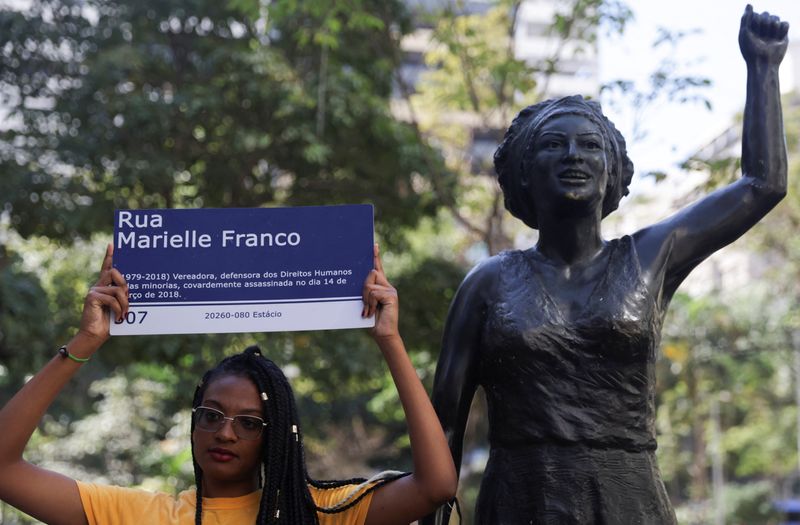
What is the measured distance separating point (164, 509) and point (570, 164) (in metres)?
1.41

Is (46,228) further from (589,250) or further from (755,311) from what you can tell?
(755,311)

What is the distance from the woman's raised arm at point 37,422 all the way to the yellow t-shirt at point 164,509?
1.6 inches

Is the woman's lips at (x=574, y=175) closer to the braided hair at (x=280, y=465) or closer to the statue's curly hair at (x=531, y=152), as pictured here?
the statue's curly hair at (x=531, y=152)

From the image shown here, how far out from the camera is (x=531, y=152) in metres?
2.97

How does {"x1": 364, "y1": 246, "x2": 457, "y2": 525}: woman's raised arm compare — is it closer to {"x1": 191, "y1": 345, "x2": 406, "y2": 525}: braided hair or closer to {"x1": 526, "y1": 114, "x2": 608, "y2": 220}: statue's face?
{"x1": 191, "y1": 345, "x2": 406, "y2": 525}: braided hair

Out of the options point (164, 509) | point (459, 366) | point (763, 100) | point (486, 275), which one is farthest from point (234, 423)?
point (763, 100)

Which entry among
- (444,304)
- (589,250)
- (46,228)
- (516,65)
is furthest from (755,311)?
(589,250)

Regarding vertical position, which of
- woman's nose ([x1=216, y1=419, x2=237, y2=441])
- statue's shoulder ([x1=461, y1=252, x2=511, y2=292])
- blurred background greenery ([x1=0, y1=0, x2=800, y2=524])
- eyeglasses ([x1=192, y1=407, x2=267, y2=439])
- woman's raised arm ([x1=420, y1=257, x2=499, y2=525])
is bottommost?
woman's nose ([x1=216, y1=419, x2=237, y2=441])

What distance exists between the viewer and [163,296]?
2723mm

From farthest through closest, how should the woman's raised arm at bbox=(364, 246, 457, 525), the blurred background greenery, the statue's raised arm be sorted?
the blurred background greenery → the statue's raised arm → the woman's raised arm at bbox=(364, 246, 457, 525)

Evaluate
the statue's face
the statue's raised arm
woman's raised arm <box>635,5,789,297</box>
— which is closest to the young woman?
the statue's face

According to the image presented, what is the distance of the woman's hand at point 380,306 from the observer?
8.70 ft

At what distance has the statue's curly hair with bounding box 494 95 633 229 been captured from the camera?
2963 mm

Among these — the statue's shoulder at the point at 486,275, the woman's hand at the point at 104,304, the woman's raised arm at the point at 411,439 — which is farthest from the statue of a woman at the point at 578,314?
the woman's hand at the point at 104,304
